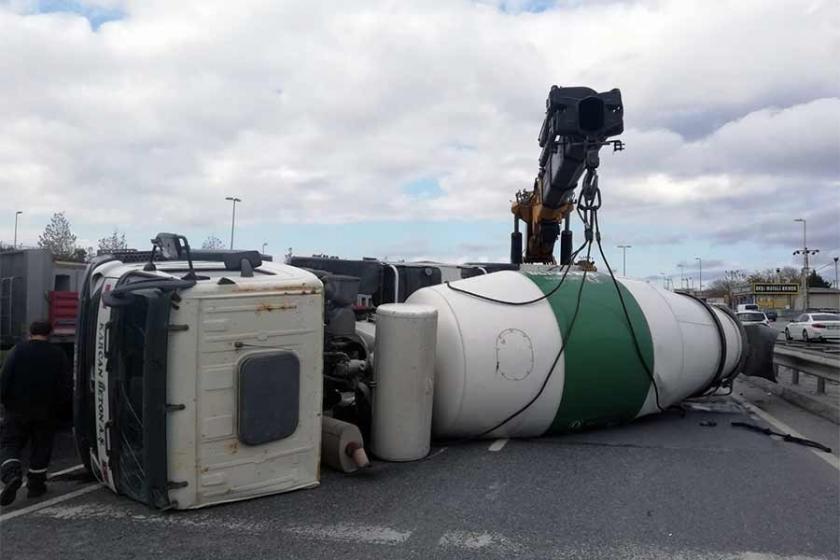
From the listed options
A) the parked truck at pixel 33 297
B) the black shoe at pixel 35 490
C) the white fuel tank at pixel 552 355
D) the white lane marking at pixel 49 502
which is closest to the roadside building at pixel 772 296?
the white fuel tank at pixel 552 355

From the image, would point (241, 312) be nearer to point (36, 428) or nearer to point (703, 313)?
point (36, 428)

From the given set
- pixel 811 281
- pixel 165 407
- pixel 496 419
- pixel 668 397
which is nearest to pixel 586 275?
pixel 668 397

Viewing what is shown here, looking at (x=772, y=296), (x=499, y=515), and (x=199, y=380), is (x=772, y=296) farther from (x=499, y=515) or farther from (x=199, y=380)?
(x=199, y=380)

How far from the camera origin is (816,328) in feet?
103

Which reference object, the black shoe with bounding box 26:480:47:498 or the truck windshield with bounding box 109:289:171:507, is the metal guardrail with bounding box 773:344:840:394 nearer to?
the truck windshield with bounding box 109:289:171:507

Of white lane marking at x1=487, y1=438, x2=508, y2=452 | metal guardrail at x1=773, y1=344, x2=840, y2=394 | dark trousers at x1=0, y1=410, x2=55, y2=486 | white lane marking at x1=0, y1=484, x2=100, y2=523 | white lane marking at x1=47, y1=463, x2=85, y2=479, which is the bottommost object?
white lane marking at x1=47, y1=463, x2=85, y2=479

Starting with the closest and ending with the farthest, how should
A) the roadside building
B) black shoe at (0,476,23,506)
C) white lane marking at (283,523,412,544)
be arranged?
white lane marking at (283,523,412,544) < black shoe at (0,476,23,506) < the roadside building

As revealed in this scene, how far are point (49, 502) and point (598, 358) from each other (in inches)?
211

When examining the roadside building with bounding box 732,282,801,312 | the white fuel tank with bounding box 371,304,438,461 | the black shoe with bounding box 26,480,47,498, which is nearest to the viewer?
the black shoe with bounding box 26,480,47,498

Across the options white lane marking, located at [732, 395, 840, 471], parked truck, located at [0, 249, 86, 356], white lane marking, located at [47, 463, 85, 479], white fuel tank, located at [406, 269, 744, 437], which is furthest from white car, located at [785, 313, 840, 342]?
white lane marking, located at [47, 463, 85, 479]

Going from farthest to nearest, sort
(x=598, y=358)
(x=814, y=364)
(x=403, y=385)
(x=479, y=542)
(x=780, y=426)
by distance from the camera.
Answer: (x=814, y=364) < (x=780, y=426) < (x=598, y=358) < (x=403, y=385) < (x=479, y=542)

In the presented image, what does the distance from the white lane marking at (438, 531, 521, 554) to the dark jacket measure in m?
3.54

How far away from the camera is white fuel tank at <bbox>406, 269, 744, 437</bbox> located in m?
6.77

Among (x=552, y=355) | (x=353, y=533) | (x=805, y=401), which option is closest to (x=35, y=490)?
(x=353, y=533)
